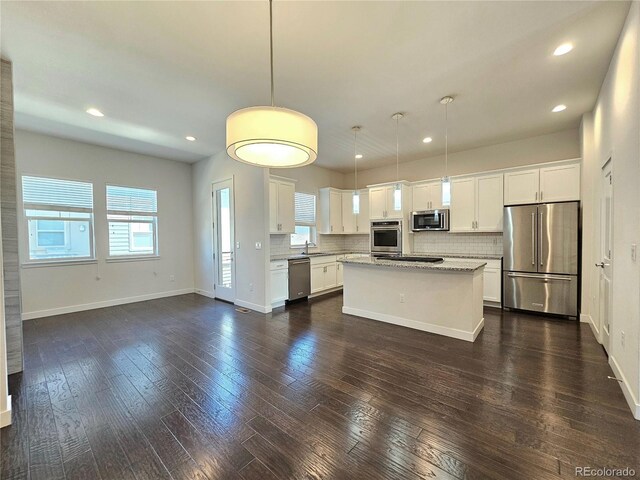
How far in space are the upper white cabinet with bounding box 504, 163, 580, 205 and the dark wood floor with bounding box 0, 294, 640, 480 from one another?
204 centimetres

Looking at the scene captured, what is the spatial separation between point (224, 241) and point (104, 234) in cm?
216

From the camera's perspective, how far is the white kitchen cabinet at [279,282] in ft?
16.4

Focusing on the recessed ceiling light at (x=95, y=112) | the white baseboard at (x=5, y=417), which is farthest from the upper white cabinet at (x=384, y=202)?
the white baseboard at (x=5, y=417)

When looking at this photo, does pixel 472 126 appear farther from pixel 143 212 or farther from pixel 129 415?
pixel 143 212

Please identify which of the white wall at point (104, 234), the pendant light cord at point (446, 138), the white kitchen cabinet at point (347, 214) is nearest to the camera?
the pendant light cord at point (446, 138)

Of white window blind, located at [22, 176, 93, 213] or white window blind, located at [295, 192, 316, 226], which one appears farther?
white window blind, located at [295, 192, 316, 226]

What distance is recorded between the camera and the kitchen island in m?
3.47

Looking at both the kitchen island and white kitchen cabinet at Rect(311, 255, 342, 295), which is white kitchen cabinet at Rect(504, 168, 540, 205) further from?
white kitchen cabinet at Rect(311, 255, 342, 295)

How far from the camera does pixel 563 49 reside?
246 cm

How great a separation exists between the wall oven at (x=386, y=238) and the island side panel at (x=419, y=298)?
172 centimetres

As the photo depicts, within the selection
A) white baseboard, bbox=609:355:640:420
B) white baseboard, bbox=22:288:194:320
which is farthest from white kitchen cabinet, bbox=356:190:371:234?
white baseboard, bbox=609:355:640:420

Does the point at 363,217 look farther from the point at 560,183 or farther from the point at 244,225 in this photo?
the point at 560,183

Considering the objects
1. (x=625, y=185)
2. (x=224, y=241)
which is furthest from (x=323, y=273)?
(x=625, y=185)

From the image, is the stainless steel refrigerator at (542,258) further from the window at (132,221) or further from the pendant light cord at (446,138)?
the window at (132,221)
